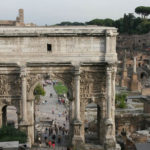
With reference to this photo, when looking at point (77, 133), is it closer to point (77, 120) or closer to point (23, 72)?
point (77, 120)

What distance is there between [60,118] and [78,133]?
46.3 ft

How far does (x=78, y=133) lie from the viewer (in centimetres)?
2055

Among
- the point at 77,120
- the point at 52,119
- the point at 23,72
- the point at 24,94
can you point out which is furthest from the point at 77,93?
the point at 52,119

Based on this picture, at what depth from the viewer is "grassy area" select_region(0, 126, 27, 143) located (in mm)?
18562

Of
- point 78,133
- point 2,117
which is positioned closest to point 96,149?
point 78,133

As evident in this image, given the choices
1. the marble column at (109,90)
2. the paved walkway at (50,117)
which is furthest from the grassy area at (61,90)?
the marble column at (109,90)

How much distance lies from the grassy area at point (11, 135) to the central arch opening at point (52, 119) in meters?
2.57

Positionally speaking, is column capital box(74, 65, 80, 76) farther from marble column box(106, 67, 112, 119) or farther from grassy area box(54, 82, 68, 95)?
grassy area box(54, 82, 68, 95)

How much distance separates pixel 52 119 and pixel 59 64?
1378 cm

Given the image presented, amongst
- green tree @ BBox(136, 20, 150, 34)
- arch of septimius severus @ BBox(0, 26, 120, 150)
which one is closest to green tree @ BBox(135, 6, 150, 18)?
green tree @ BBox(136, 20, 150, 34)

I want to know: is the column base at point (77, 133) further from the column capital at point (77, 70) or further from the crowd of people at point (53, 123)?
the column capital at point (77, 70)

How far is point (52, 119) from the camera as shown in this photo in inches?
1300

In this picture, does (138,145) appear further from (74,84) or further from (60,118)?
(60,118)

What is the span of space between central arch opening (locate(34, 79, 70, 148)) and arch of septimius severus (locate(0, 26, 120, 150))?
4.73 ft
